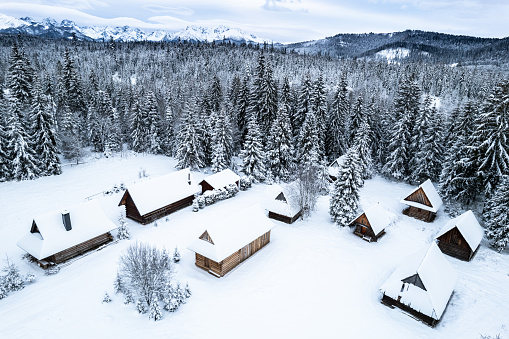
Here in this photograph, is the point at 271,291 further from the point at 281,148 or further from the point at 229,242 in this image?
the point at 281,148

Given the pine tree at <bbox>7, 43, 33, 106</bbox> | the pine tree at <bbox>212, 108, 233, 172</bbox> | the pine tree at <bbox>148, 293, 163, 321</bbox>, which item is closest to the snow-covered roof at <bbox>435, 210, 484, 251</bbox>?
the pine tree at <bbox>148, 293, 163, 321</bbox>

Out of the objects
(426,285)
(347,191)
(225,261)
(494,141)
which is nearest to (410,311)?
(426,285)

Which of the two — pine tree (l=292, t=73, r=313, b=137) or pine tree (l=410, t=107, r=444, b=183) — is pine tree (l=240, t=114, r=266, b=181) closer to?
pine tree (l=292, t=73, r=313, b=137)

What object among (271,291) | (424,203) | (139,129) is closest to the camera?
(271,291)

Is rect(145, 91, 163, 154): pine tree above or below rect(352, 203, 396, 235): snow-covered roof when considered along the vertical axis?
above

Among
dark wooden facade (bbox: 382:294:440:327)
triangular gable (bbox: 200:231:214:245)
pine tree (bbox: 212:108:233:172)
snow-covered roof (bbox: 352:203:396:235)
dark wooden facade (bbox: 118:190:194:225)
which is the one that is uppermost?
pine tree (bbox: 212:108:233:172)

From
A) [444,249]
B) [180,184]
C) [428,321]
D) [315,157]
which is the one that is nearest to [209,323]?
[428,321]

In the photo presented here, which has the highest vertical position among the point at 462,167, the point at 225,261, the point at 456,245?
the point at 462,167
